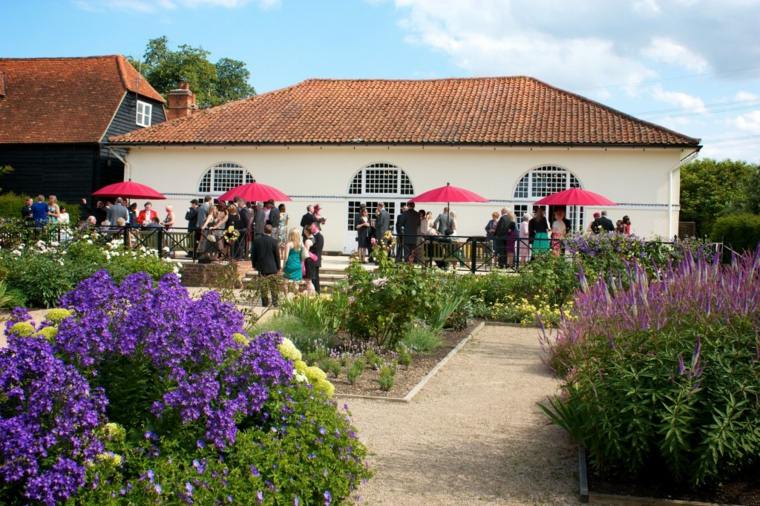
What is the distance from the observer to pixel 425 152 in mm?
27578

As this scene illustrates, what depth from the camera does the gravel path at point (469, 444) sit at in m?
5.31

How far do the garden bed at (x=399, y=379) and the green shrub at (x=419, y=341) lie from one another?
0.10 m

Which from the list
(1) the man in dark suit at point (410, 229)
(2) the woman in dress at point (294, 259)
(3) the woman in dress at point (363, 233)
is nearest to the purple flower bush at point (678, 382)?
(2) the woman in dress at point (294, 259)

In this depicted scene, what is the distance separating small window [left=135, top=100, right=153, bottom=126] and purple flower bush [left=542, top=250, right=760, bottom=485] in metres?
32.6

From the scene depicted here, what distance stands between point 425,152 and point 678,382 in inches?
908

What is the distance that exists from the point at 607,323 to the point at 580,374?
0.50 meters

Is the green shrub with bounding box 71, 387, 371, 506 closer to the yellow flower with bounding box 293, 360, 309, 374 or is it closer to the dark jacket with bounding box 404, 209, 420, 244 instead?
the yellow flower with bounding box 293, 360, 309, 374

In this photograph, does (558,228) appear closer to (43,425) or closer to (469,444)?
(469,444)

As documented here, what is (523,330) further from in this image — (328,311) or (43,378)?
(43,378)

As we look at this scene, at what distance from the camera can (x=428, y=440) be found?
6492mm

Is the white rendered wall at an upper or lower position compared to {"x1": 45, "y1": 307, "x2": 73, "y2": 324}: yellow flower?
upper

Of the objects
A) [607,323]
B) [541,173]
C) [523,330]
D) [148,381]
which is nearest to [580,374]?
[607,323]

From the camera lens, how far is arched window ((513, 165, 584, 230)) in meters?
26.9

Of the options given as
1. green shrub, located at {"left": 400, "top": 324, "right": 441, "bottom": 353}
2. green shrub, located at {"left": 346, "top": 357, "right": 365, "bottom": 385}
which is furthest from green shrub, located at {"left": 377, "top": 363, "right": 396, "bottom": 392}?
green shrub, located at {"left": 400, "top": 324, "right": 441, "bottom": 353}
